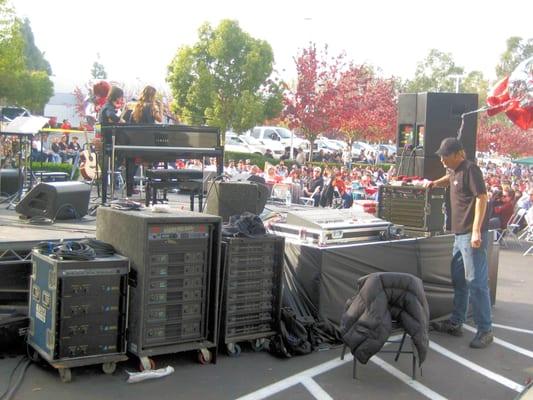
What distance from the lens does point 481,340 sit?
22.4 ft

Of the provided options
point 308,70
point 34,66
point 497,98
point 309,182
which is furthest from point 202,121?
point 34,66

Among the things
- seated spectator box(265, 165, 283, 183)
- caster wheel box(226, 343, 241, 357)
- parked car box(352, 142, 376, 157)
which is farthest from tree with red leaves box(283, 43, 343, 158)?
caster wheel box(226, 343, 241, 357)

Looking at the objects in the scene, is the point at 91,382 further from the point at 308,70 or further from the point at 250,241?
the point at 308,70

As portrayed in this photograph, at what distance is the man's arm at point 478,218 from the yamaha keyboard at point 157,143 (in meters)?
3.56

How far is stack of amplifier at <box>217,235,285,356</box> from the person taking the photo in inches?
232

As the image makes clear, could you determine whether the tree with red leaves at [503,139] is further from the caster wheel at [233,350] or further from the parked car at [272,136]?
the caster wheel at [233,350]

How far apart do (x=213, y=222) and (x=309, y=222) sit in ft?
4.90

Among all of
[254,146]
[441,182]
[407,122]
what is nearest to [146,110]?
[407,122]

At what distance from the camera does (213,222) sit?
5.68 m

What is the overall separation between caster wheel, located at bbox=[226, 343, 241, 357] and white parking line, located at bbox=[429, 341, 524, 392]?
2.00m

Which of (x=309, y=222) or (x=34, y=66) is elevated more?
(x=34, y=66)

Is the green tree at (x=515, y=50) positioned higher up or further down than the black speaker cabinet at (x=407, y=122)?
higher up

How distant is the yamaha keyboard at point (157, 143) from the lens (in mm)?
8594

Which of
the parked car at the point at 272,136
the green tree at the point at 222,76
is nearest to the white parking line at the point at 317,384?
the green tree at the point at 222,76
